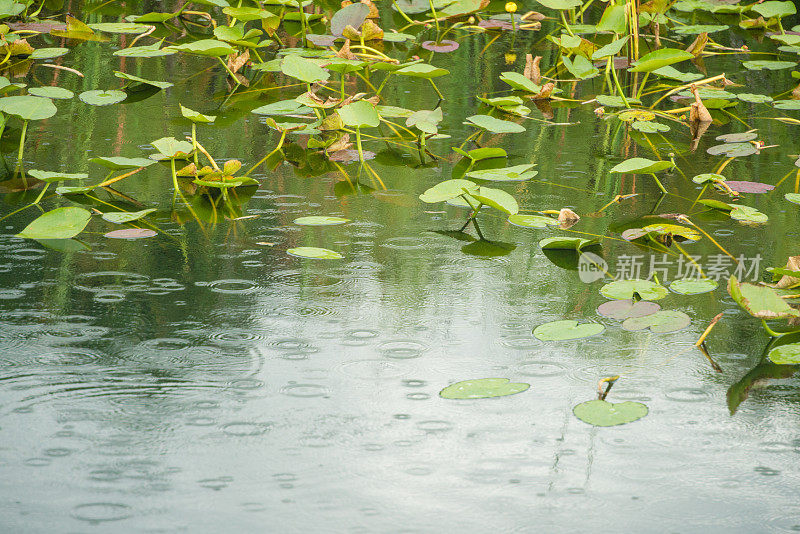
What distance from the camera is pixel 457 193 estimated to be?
5.82 feet

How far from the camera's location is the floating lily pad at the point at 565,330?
4.39ft

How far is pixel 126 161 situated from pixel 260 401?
1.01 meters

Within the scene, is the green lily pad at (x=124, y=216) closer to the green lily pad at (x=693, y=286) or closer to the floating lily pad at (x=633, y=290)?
the floating lily pad at (x=633, y=290)

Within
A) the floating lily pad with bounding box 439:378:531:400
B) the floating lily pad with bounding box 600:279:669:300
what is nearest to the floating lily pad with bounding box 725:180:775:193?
the floating lily pad with bounding box 600:279:669:300

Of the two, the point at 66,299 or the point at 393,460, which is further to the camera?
the point at 66,299

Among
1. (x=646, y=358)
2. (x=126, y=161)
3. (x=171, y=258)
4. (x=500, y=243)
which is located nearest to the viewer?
(x=646, y=358)

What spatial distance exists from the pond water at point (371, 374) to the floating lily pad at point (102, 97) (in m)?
0.47

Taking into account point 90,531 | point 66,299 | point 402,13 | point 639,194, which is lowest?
point 90,531

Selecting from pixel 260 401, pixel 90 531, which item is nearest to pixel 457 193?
pixel 260 401

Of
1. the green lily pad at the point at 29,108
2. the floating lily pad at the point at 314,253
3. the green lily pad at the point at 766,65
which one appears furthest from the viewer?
the green lily pad at the point at 766,65

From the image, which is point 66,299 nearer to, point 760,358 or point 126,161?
point 126,161

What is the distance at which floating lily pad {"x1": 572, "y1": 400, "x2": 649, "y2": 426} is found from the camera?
113cm

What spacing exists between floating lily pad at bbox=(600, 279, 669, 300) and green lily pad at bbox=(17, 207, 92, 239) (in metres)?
1.00

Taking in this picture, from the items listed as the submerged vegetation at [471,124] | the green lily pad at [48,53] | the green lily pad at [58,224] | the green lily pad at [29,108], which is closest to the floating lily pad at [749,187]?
the submerged vegetation at [471,124]
